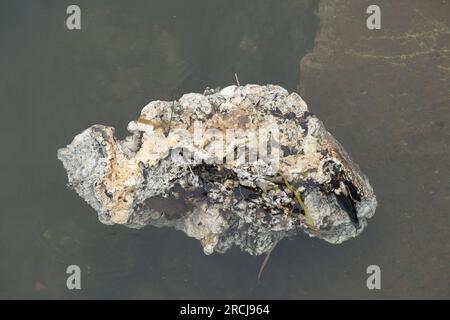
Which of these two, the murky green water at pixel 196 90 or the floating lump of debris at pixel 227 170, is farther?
the murky green water at pixel 196 90

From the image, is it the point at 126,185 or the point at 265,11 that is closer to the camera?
the point at 126,185

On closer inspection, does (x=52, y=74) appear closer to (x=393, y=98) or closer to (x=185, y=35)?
(x=185, y=35)

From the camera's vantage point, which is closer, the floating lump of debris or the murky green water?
the floating lump of debris

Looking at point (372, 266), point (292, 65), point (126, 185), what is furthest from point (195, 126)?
point (372, 266)

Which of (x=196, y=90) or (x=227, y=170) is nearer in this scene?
(x=227, y=170)

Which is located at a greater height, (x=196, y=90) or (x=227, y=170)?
(x=196, y=90)
